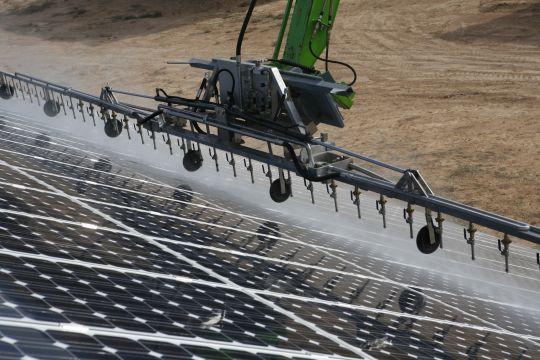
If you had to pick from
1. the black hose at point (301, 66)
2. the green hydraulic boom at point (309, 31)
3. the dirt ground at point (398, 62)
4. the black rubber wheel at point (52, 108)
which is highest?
the green hydraulic boom at point (309, 31)

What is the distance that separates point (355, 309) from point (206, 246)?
2467 mm

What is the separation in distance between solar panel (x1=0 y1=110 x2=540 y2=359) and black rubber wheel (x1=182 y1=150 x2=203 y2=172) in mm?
338

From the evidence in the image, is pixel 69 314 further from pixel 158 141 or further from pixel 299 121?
pixel 158 141

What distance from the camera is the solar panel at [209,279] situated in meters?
6.64

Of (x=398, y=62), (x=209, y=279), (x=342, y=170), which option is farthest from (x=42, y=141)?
(x=398, y=62)

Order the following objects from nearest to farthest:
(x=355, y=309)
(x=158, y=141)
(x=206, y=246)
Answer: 1. (x=355, y=309)
2. (x=206, y=246)
3. (x=158, y=141)

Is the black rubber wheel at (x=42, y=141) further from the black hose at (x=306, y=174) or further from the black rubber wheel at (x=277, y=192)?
the black hose at (x=306, y=174)

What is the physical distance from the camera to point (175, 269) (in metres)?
9.16

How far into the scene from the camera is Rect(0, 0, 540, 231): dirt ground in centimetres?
2927

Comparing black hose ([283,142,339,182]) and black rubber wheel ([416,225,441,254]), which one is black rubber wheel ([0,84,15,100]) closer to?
black hose ([283,142,339,182])

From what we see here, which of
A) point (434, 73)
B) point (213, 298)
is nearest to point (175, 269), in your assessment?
point (213, 298)

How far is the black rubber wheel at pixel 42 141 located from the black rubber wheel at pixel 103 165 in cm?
125

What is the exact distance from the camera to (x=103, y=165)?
15.7 meters

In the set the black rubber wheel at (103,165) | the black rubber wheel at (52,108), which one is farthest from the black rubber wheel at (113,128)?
the black rubber wheel at (52,108)
